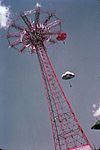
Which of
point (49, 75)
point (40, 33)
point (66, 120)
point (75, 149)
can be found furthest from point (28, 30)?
point (75, 149)

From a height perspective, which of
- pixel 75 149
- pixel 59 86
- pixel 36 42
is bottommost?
pixel 75 149

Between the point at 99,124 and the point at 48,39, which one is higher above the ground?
the point at 48,39

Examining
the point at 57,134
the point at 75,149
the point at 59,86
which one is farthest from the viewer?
the point at 59,86

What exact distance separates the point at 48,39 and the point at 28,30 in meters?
3.60

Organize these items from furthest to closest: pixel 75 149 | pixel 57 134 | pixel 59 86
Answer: pixel 59 86 → pixel 57 134 → pixel 75 149

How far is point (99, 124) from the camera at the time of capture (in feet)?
190

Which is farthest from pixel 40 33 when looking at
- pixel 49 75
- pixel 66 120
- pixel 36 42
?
pixel 66 120

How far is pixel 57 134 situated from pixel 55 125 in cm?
151

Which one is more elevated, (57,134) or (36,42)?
(36,42)

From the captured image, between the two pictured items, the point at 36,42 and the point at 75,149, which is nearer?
the point at 75,149

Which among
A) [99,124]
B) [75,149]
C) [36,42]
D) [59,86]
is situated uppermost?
[36,42]

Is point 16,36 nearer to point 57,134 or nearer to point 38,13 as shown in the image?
point 38,13

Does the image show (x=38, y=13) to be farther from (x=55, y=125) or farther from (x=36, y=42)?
(x=55, y=125)

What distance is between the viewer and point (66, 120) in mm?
56781
